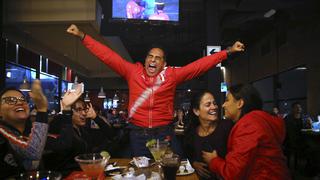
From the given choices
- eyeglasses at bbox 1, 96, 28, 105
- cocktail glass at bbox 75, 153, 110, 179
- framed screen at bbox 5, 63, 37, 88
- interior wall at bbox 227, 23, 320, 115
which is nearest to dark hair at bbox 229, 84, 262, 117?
cocktail glass at bbox 75, 153, 110, 179

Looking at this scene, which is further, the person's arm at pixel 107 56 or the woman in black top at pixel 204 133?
the person's arm at pixel 107 56

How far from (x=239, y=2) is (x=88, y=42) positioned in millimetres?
4347

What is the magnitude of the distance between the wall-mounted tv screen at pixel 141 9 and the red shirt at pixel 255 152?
3.05 meters

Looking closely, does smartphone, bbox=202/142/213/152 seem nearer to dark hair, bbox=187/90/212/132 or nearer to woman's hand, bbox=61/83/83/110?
dark hair, bbox=187/90/212/132

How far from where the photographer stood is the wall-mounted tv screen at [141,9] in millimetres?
4629

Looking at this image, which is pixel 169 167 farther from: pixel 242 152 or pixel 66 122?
pixel 66 122

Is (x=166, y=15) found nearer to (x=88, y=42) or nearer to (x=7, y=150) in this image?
(x=88, y=42)

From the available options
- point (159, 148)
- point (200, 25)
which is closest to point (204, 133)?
point (159, 148)

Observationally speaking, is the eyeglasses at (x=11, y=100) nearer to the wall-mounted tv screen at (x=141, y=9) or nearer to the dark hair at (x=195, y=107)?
the dark hair at (x=195, y=107)

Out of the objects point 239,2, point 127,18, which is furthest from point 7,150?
point 239,2

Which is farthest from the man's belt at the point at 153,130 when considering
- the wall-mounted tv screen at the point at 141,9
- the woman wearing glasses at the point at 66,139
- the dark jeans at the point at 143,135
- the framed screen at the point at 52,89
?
the framed screen at the point at 52,89

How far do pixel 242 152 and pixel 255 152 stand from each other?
0.08 meters

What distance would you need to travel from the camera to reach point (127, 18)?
15.4 ft

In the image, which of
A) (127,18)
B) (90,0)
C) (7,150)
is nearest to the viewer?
(7,150)
